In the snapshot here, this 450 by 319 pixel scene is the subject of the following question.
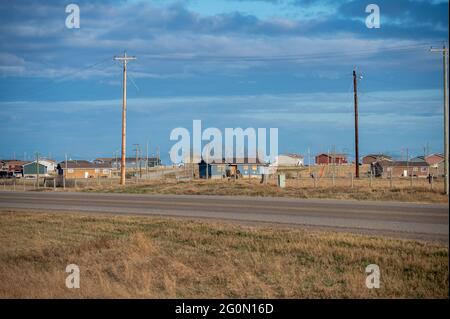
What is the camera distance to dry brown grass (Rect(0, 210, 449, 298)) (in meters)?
9.28

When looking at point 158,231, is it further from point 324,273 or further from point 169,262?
point 324,273

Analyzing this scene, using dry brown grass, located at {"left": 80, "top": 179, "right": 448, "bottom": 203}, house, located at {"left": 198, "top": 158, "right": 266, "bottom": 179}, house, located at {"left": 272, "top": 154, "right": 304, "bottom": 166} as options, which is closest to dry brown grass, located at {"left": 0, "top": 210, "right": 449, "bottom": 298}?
dry brown grass, located at {"left": 80, "top": 179, "right": 448, "bottom": 203}

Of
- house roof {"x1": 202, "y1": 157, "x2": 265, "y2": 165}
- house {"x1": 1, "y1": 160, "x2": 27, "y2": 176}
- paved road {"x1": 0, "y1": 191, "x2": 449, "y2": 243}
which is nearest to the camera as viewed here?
paved road {"x1": 0, "y1": 191, "x2": 449, "y2": 243}

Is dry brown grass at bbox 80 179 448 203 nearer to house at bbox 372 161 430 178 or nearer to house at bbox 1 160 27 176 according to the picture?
house at bbox 372 161 430 178

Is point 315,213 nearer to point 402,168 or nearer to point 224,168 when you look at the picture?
point 224,168

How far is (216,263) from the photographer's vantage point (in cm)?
1159

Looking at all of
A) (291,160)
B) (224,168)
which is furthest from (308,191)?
(291,160)

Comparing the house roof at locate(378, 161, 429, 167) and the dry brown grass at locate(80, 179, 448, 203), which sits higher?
the house roof at locate(378, 161, 429, 167)

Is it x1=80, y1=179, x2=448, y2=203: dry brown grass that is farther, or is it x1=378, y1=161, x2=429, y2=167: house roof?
x1=378, y1=161, x2=429, y2=167: house roof

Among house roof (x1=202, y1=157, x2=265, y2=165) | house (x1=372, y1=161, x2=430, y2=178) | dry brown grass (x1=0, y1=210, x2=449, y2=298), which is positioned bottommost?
dry brown grass (x1=0, y1=210, x2=449, y2=298)

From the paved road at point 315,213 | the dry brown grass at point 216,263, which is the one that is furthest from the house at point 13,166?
the dry brown grass at point 216,263

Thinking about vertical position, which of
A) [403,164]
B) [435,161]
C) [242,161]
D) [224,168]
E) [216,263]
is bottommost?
[216,263]

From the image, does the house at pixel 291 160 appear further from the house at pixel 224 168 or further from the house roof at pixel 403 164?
the house at pixel 224 168
